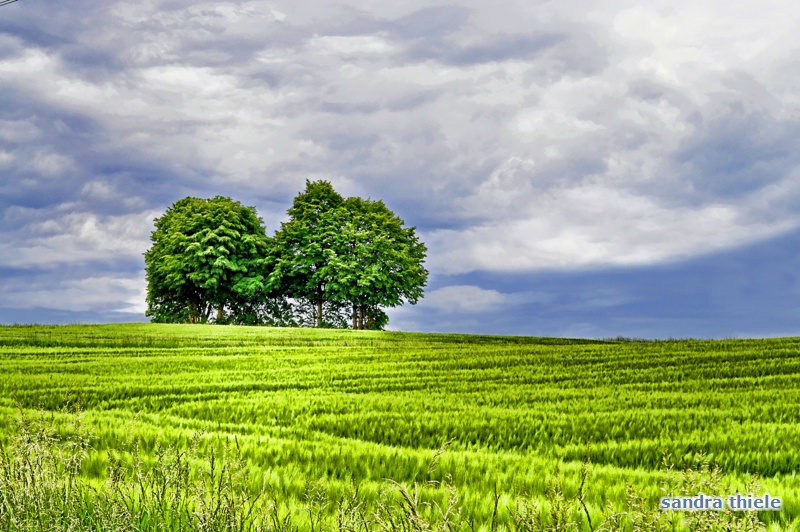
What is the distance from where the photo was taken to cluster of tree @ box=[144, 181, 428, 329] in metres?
47.6

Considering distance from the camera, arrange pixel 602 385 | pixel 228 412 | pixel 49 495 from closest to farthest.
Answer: pixel 49 495, pixel 228 412, pixel 602 385

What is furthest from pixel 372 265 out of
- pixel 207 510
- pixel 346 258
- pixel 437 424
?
pixel 207 510

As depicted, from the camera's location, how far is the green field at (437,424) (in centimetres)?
407

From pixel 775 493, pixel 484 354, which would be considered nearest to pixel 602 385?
pixel 484 354

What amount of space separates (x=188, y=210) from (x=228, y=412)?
46745mm

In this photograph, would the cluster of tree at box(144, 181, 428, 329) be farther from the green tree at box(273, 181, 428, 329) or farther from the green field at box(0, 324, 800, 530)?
the green field at box(0, 324, 800, 530)

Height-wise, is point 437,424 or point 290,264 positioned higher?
point 290,264

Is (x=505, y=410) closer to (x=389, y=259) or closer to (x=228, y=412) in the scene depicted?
(x=228, y=412)

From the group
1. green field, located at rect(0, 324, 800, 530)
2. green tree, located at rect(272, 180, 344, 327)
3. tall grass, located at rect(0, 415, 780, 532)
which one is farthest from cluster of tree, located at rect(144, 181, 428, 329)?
tall grass, located at rect(0, 415, 780, 532)

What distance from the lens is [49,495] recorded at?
12.0ft

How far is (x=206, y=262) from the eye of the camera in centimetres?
4941

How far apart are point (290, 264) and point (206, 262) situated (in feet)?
23.2

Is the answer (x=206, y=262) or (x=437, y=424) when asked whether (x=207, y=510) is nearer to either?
(x=437, y=424)

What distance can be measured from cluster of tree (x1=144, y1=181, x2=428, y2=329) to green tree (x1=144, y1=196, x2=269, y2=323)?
85 mm
